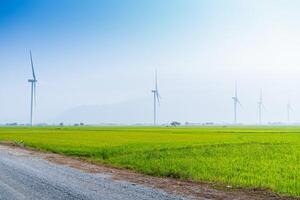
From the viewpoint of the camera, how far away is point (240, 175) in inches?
834

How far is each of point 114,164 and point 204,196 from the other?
45.5 feet

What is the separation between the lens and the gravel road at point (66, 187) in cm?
1512

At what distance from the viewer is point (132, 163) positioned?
2847 centimetres

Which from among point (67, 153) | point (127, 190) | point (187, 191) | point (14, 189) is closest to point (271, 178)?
point (187, 191)

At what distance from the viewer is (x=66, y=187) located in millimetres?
17047

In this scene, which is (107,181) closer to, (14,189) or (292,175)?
(14,189)

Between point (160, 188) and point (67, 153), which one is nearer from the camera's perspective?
point (160, 188)

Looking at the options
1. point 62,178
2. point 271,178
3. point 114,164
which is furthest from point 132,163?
point 271,178

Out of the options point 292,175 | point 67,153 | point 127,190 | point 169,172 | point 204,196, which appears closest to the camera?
point 204,196

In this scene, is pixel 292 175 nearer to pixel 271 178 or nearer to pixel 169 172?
pixel 271 178

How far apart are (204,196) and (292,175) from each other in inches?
289

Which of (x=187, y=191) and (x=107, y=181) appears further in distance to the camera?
(x=107, y=181)

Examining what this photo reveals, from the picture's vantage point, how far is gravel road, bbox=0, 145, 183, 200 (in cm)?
1512

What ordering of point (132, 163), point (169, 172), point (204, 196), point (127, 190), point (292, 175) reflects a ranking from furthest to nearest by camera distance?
point (132, 163) < point (169, 172) < point (292, 175) < point (127, 190) < point (204, 196)
